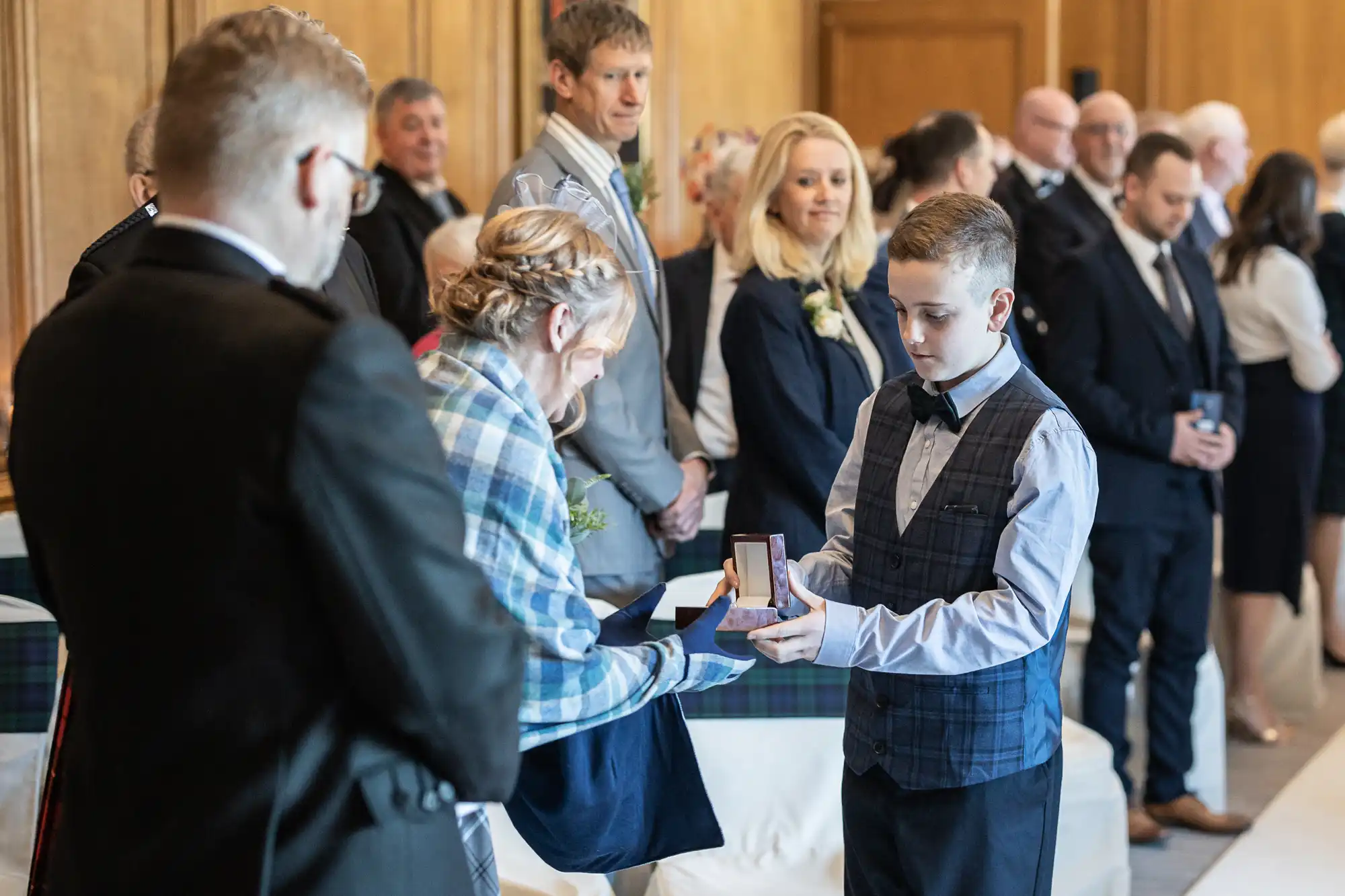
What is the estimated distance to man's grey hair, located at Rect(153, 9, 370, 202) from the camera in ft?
4.32

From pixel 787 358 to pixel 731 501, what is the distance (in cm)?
35

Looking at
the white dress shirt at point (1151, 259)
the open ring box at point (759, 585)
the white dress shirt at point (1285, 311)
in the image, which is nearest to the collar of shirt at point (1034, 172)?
the white dress shirt at point (1285, 311)

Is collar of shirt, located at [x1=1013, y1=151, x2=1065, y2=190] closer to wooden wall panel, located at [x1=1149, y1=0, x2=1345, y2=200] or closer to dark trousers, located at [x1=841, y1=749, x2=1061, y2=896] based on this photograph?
wooden wall panel, located at [x1=1149, y1=0, x2=1345, y2=200]

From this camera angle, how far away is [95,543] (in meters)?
1.32

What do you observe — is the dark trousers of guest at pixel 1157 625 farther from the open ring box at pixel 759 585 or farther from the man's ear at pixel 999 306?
the open ring box at pixel 759 585

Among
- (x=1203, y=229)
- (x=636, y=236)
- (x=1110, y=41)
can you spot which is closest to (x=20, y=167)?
(x=636, y=236)

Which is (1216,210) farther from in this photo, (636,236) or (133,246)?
(133,246)

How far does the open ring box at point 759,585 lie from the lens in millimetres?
2100

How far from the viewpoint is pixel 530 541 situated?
1.75m

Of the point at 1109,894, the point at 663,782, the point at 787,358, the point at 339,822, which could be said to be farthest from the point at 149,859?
the point at 1109,894

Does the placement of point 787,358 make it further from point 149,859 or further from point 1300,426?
point 1300,426

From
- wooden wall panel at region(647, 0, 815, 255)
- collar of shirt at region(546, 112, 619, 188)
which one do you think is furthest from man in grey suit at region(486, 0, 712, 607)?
wooden wall panel at region(647, 0, 815, 255)

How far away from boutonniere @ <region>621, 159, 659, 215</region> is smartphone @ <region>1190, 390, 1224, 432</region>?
151 cm

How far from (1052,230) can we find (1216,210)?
189 cm
